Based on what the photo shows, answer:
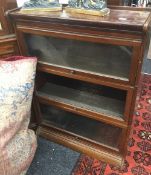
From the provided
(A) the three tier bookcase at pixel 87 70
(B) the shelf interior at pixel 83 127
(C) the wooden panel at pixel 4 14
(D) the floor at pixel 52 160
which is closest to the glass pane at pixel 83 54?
(A) the three tier bookcase at pixel 87 70

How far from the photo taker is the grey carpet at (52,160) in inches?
53.6

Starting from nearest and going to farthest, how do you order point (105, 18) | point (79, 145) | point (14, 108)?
point (105, 18)
point (14, 108)
point (79, 145)

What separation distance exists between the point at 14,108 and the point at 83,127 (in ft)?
2.14

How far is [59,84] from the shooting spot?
59.2 inches

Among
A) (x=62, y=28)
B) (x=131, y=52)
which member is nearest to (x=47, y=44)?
(x=62, y=28)

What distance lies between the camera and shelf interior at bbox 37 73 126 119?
1.26m

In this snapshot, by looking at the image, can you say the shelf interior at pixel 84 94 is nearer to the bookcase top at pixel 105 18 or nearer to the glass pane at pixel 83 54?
the glass pane at pixel 83 54

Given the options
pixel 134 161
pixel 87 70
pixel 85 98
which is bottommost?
pixel 134 161

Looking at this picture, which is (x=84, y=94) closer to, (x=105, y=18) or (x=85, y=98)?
(x=85, y=98)

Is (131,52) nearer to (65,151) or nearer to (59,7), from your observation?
(59,7)

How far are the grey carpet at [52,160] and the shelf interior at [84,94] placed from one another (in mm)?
416

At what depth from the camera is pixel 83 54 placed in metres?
1.12


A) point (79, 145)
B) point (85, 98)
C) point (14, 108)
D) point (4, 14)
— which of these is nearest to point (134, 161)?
point (79, 145)

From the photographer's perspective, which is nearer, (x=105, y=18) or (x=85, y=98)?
(x=105, y=18)
